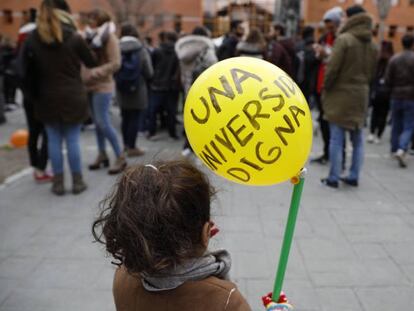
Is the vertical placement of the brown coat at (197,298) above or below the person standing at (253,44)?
below

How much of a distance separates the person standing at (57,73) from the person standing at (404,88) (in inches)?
152

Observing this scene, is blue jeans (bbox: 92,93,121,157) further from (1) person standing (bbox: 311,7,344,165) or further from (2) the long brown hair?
(1) person standing (bbox: 311,7,344,165)

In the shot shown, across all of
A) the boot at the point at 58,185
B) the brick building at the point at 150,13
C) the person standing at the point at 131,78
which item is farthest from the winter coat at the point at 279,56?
the brick building at the point at 150,13

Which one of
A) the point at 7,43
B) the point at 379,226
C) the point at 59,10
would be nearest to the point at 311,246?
the point at 379,226

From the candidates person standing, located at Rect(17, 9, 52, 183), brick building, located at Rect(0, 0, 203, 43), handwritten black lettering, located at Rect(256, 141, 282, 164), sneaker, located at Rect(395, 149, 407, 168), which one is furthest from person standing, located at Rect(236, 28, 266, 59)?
brick building, located at Rect(0, 0, 203, 43)

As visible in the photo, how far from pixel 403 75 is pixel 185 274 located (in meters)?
5.28

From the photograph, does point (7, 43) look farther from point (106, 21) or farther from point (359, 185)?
point (359, 185)

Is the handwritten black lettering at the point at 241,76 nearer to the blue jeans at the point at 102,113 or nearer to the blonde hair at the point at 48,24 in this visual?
the blonde hair at the point at 48,24

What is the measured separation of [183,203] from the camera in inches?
47.4

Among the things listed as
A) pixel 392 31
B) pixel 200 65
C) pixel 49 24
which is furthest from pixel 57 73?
pixel 392 31

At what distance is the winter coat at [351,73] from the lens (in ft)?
14.3

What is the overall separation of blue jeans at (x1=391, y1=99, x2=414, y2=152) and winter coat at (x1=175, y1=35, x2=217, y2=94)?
2.52 metres

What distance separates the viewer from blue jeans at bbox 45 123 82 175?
4391 mm

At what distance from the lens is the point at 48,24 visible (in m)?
3.97
